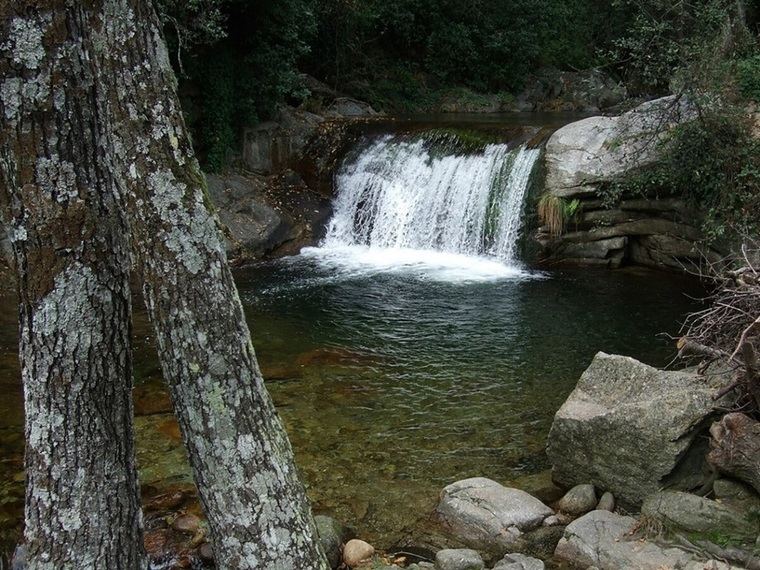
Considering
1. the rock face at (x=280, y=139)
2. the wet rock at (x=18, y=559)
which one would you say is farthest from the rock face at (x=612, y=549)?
the rock face at (x=280, y=139)

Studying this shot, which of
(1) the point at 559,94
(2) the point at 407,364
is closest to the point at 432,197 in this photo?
(2) the point at 407,364

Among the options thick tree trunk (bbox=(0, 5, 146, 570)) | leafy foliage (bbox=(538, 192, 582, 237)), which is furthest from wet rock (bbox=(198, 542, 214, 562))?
leafy foliage (bbox=(538, 192, 582, 237))

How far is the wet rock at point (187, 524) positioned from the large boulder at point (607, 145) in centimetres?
740

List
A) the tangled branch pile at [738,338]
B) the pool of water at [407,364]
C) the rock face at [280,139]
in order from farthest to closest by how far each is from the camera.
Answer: the rock face at [280,139] → the pool of water at [407,364] → the tangled branch pile at [738,338]

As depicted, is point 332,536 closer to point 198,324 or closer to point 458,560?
point 458,560

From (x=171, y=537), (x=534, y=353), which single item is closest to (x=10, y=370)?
(x=171, y=537)

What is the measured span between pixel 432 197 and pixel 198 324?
10472 mm

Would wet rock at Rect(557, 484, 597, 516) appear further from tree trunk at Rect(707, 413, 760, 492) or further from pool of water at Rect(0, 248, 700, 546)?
tree trunk at Rect(707, 413, 760, 492)

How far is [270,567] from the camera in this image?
9.18ft

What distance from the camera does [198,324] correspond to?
2.63 meters

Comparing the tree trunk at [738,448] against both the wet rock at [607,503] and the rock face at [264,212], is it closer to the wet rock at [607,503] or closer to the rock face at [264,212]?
the wet rock at [607,503]

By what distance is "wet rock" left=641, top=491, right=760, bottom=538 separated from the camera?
4277 millimetres

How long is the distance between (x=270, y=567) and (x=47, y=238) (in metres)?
1.48

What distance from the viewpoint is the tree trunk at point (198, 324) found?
98.3 inches
